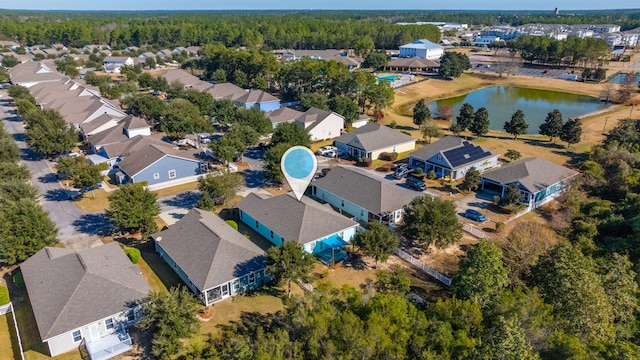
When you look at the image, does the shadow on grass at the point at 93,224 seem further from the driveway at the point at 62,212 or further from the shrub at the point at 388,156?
the shrub at the point at 388,156

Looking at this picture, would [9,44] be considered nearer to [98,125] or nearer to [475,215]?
[98,125]

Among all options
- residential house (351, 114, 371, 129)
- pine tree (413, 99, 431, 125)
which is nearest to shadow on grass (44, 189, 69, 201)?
residential house (351, 114, 371, 129)

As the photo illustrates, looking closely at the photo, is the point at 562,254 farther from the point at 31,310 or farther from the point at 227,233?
the point at 31,310

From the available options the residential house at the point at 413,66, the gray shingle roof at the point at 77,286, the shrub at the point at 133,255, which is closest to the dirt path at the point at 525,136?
the residential house at the point at 413,66

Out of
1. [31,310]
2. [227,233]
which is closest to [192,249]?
[227,233]

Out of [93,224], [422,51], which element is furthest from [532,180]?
[422,51]
